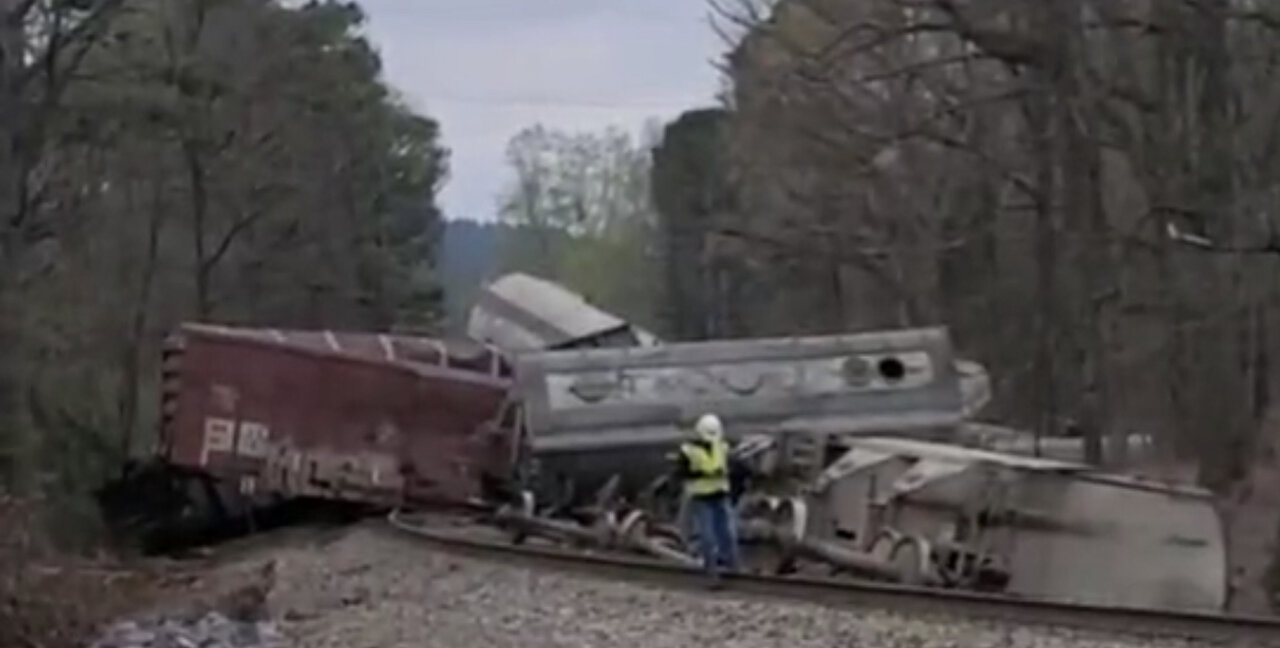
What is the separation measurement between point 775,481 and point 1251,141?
9676 mm

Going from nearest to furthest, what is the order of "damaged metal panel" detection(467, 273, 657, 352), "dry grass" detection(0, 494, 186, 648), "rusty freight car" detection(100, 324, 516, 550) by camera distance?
"dry grass" detection(0, 494, 186, 648) → "rusty freight car" detection(100, 324, 516, 550) → "damaged metal panel" detection(467, 273, 657, 352)

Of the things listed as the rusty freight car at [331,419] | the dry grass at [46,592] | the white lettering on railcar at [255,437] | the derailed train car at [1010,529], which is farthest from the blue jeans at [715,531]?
the white lettering on railcar at [255,437]

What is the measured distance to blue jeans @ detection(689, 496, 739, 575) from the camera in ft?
66.6

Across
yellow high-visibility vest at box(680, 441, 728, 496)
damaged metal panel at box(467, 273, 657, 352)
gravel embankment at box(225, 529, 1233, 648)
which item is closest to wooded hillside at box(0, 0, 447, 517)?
damaged metal panel at box(467, 273, 657, 352)

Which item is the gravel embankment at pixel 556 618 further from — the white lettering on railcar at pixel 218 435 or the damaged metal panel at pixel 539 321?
the damaged metal panel at pixel 539 321

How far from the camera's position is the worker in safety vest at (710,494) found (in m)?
20.0

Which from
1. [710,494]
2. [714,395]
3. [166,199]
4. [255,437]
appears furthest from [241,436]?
[166,199]

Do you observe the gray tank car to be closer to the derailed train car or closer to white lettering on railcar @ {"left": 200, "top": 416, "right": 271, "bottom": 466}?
white lettering on railcar @ {"left": 200, "top": 416, "right": 271, "bottom": 466}

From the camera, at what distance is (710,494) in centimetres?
2027

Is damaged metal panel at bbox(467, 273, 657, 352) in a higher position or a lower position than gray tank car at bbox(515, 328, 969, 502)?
higher

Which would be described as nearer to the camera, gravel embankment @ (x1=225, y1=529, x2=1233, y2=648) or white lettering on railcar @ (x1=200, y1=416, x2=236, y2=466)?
gravel embankment @ (x1=225, y1=529, x2=1233, y2=648)

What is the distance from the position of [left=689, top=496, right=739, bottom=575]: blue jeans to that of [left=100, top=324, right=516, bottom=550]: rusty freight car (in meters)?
8.78

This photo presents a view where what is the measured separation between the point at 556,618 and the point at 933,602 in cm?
287

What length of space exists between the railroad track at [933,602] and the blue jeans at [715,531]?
9.0 inches
